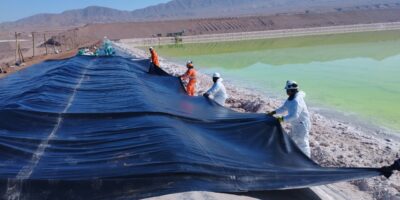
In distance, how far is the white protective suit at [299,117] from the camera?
6.49 metres

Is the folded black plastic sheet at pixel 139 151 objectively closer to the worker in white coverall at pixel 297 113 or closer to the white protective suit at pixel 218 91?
the worker in white coverall at pixel 297 113

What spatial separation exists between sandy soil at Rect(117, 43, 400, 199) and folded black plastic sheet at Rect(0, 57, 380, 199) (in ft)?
3.86

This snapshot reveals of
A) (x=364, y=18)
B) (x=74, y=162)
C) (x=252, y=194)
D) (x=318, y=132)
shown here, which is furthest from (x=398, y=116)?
(x=364, y=18)

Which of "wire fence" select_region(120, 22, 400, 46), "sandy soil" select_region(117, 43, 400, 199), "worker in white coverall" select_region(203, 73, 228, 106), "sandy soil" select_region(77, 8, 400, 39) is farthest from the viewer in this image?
"sandy soil" select_region(77, 8, 400, 39)

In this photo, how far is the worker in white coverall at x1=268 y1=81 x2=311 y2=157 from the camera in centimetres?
649

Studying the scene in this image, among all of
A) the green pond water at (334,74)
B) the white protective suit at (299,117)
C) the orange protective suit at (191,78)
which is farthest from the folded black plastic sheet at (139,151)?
the green pond water at (334,74)

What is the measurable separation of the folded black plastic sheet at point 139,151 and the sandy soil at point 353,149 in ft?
3.86

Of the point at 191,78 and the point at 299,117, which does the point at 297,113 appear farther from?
the point at 191,78

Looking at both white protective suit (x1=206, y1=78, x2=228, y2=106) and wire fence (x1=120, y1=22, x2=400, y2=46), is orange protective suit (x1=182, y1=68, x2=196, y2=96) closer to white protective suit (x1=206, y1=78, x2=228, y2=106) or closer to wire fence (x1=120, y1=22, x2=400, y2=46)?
white protective suit (x1=206, y1=78, x2=228, y2=106)

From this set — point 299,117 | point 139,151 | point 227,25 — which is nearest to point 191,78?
point 299,117

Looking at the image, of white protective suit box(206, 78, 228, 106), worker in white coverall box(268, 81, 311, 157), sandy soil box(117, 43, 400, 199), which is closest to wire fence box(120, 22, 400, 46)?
sandy soil box(117, 43, 400, 199)

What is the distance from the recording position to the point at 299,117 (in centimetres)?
664

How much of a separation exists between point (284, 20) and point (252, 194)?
223 ft

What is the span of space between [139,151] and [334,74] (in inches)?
676
